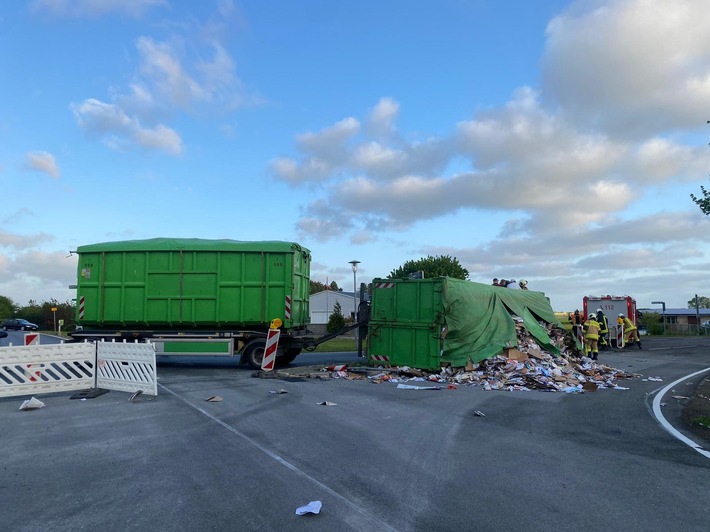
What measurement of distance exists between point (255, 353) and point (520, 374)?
7.08m

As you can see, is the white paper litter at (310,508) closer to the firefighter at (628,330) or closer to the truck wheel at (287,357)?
the truck wheel at (287,357)

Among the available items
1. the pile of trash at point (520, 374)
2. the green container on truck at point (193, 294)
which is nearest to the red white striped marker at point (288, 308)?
the green container on truck at point (193, 294)

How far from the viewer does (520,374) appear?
13.5 meters

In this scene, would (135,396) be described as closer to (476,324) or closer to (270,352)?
(270,352)

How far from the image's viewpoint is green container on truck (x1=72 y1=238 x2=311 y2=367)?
15445 mm

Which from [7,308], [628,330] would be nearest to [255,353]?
[628,330]

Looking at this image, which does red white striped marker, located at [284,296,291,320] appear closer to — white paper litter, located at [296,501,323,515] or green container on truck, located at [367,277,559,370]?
green container on truck, located at [367,277,559,370]

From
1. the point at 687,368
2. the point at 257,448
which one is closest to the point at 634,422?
the point at 257,448

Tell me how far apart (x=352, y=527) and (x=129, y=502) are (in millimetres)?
1948

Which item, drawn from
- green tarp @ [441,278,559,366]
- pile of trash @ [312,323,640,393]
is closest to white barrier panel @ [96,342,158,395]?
pile of trash @ [312,323,640,393]

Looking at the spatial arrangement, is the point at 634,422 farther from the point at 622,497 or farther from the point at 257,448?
the point at 257,448

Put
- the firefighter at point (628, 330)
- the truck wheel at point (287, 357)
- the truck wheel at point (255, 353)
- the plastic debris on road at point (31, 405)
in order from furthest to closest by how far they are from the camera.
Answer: the firefighter at point (628, 330), the truck wheel at point (287, 357), the truck wheel at point (255, 353), the plastic debris on road at point (31, 405)

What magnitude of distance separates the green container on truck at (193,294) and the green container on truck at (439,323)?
254 centimetres

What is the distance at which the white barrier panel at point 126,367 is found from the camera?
10570 mm
